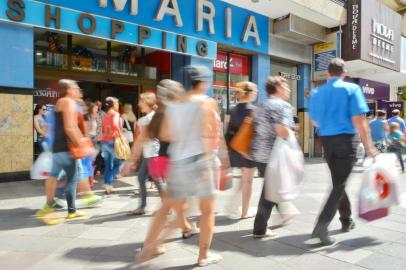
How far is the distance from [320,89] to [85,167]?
3629mm

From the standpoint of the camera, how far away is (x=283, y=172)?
3.70m

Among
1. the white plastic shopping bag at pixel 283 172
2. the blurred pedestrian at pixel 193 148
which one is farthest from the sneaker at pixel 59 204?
the white plastic shopping bag at pixel 283 172

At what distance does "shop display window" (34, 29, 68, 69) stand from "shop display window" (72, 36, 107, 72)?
0.25m

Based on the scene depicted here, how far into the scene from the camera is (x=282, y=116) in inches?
145

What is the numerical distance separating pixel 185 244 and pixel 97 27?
235 inches

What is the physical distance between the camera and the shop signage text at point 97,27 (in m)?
7.21

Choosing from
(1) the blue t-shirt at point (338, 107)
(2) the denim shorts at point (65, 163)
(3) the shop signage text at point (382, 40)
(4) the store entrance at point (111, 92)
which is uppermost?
(3) the shop signage text at point (382, 40)

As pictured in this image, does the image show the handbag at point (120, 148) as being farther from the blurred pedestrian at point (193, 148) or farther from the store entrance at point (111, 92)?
the store entrance at point (111, 92)

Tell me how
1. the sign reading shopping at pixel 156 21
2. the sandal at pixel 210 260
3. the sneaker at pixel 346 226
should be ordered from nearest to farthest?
the sandal at pixel 210 260, the sneaker at pixel 346 226, the sign reading shopping at pixel 156 21

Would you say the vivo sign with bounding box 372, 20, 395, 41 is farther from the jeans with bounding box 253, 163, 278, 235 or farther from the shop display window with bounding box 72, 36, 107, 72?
the jeans with bounding box 253, 163, 278, 235

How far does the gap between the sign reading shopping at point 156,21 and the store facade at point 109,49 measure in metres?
0.02

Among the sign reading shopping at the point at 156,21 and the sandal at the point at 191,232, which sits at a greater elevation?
the sign reading shopping at the point at 156,21

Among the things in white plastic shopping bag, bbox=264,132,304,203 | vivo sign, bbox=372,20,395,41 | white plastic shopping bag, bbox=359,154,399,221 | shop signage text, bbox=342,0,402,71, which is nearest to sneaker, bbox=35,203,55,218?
white plastic shopping bag, bbox=264,132,304,203

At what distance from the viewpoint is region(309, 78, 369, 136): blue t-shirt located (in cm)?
373
